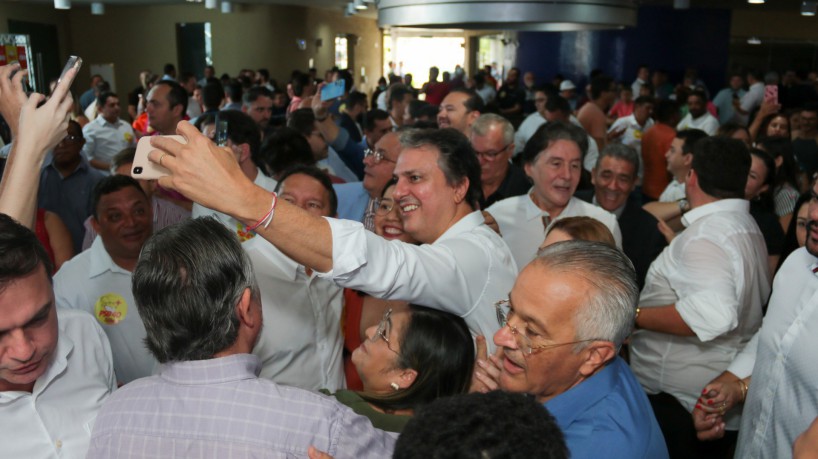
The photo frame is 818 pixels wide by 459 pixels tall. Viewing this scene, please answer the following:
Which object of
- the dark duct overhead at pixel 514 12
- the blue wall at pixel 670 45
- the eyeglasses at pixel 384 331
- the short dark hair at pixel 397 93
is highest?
the blue wall at pixel 670 45

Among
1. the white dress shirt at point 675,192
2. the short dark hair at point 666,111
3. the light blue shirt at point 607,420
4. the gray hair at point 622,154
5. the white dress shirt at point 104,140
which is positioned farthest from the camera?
the white dress shirt at point 104,140

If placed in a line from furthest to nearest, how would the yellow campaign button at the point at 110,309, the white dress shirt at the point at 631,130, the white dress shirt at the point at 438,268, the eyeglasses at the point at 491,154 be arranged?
the white dress shirt at the point at 631,130 < the eyeglasses at the point at 491,154 < the yellow campaign button at the point at 110,309 < the white dress shirt at the point at 438,268

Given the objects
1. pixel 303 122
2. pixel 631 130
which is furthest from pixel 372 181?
pixel 631 130

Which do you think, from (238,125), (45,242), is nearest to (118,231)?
(45,242)

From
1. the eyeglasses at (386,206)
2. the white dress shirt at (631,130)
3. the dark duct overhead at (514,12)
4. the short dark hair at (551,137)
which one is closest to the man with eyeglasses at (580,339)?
the dark duct overhead at (514,12)

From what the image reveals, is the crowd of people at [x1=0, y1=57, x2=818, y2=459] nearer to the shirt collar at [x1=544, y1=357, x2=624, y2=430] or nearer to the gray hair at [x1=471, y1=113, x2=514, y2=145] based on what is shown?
the shirt collar at [x1=544, y1=357, x2=624, y2=430]

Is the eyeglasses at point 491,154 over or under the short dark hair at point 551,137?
under

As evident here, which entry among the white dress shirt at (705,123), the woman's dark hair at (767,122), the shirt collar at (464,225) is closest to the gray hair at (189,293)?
the shirt collar at (464,225)

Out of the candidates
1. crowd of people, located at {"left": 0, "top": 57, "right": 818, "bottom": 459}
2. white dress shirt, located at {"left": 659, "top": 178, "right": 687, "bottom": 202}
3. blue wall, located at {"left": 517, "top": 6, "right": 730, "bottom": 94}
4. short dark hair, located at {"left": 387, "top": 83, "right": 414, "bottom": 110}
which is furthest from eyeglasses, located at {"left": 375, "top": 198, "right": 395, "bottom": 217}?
blue wall, located at {"left": 517, "top": 6, "right": 730, "bottom": 94}

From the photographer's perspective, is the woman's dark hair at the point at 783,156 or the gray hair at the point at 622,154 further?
the woman's dark hair at the point at 783,156

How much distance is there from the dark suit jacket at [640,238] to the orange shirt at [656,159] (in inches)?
79.1

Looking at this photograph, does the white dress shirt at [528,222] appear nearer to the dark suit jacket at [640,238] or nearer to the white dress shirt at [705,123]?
the dark suit jacket at [640,238]

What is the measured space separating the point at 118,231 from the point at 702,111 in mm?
Result: 6193

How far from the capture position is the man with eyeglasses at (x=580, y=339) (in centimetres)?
137
